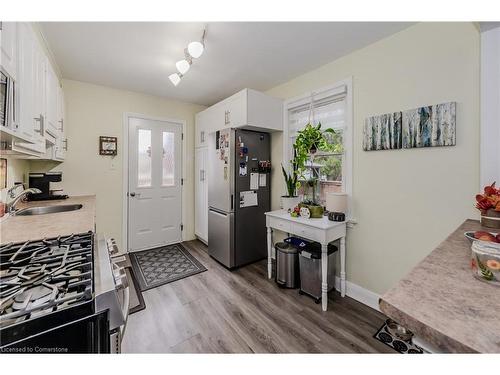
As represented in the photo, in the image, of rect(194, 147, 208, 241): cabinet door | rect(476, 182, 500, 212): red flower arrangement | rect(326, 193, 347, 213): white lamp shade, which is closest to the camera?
rect(476, 182, 500, 212): red flower arrangement

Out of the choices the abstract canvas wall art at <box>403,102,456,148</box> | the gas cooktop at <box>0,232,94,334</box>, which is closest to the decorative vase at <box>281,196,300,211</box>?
the abstract canvas wall art at <box>403,102,456,148</box>

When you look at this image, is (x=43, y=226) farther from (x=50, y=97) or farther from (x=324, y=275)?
(x=324, y=275)

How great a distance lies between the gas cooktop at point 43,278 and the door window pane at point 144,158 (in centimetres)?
238

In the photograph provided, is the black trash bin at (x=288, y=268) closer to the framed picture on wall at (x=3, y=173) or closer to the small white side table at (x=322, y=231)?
the small white side table at (x=322, y=231)

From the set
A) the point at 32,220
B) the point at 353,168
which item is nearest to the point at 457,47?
the point at 353,168

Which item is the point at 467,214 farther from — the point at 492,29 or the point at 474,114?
the point at 492,29

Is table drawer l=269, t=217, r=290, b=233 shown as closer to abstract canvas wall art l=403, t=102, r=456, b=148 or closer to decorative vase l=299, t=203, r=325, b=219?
decorative vase l=299, t=203, r=325, b=219

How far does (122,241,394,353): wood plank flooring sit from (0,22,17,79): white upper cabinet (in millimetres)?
1835

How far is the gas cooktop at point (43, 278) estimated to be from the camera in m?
0.60

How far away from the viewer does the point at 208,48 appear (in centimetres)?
213

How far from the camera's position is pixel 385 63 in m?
1.96

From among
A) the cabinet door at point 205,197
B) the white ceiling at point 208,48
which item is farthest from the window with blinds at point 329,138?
the cabinet door at point 205,197

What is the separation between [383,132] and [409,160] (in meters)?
0.34

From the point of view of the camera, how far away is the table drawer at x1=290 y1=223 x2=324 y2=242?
200 cm
